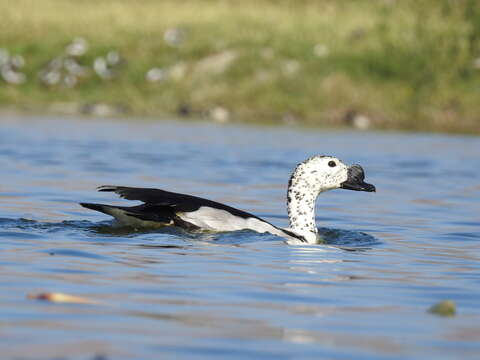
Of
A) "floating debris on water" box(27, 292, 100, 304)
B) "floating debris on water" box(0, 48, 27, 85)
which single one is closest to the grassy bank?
"floating debris on water" box(0, 48, 27, 85)

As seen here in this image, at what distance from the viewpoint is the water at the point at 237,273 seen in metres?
5.50

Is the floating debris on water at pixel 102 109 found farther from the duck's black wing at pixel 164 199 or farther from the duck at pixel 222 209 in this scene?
the duck's black wing at pixel 164 199

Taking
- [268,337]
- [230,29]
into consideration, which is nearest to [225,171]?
[268,337]

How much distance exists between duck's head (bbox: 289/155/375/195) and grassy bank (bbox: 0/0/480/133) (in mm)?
19182

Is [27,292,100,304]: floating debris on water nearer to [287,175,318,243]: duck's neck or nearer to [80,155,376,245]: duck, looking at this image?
[80,155,376,245]: duck

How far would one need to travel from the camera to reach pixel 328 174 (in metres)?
10.7

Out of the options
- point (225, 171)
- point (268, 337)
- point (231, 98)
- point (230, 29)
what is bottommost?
point (268, 337)

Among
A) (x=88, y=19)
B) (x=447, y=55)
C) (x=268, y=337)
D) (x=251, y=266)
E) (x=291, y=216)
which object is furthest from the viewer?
(x=88, y=19)

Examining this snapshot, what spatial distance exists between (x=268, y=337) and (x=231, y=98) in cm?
2672

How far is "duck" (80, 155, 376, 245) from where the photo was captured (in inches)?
381

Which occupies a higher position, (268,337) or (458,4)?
(458,4)

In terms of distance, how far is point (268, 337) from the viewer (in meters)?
5.65

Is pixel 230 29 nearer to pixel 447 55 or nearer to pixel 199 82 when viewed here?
pixel 199 82

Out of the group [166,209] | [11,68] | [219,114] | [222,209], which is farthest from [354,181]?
[11,68]
